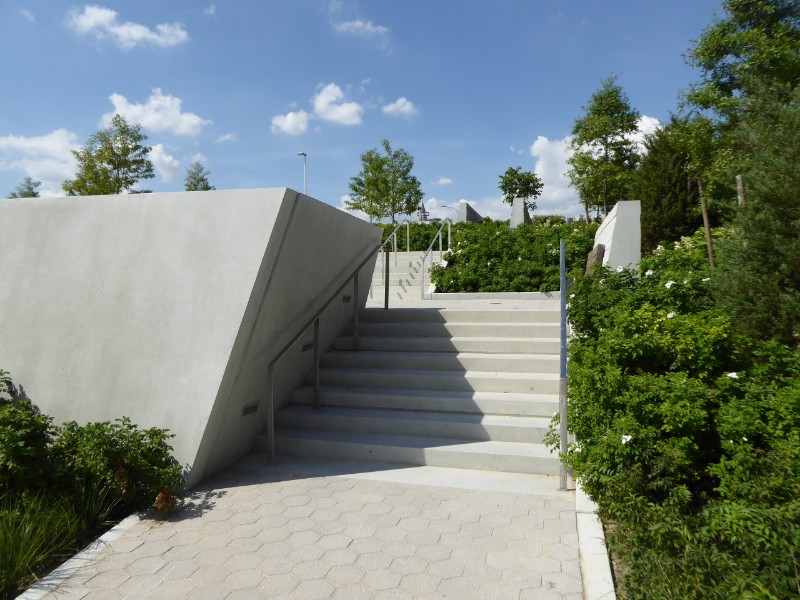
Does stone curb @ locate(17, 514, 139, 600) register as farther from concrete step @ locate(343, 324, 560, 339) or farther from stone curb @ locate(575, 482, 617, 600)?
concrete step @ locate(343, 324, 560, 339)

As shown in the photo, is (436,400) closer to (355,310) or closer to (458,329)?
(458,329)

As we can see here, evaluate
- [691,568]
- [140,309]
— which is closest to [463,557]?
[691,568]

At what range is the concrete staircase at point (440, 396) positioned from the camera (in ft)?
14.5

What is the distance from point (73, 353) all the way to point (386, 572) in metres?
3.27

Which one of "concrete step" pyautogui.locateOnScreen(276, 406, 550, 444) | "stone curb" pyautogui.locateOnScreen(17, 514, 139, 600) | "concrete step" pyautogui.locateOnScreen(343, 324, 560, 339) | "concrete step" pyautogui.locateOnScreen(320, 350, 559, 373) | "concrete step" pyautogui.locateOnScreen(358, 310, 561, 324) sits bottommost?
"stone curb" pyautogui.locateOnScreen(17, 514, 139, 600)

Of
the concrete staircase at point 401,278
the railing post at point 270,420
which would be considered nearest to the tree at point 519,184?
the concrete staircase at point 401,278

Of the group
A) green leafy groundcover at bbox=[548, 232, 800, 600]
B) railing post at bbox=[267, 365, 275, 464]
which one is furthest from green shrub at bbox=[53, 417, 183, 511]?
green leafy groundcover at bbox=[548, 232, 800, 600]

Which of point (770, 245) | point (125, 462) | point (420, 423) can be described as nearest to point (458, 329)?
point (420, 423)

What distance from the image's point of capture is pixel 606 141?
881 inches

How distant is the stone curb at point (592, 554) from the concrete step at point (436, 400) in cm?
127

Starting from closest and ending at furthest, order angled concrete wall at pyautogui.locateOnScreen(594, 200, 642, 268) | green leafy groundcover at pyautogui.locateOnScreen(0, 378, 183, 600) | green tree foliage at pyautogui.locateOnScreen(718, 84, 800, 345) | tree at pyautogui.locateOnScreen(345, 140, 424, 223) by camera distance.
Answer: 1. green leafy groundcover at pyautogui.locateOnScreen(0, 378, 183, 600)
2. green tree foliage at pyautogui.locateOnScreen(718, 84, 800, 345)
3. angled concrete wall at pyautogui.locateOnScreen(594, 200, 642, 268)
4. tree at pyautogui.locateOnScreen(345, 140, 424, 223)

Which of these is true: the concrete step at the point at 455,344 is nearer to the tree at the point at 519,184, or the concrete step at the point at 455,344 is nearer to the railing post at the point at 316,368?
the railing post at the point at 316,368

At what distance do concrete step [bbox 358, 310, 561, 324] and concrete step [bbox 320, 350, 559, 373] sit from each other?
2.23 ft

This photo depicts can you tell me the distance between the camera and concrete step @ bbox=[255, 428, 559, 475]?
4.16 m
